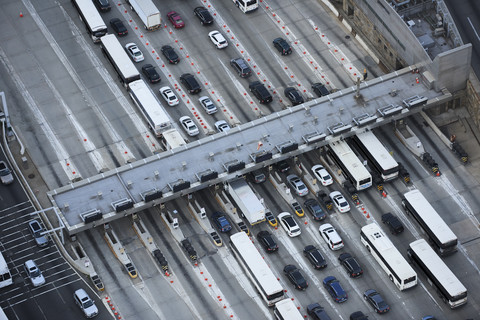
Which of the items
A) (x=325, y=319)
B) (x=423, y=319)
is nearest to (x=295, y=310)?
(x=325, y=319)

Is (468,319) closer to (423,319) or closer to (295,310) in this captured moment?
(423,319)

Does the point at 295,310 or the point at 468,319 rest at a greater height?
the point at 295,310

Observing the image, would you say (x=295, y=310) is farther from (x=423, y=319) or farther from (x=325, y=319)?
(x=423, y=319)

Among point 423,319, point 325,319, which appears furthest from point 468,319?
point 325,319

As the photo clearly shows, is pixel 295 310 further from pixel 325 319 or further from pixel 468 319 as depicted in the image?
pixel 468 319
